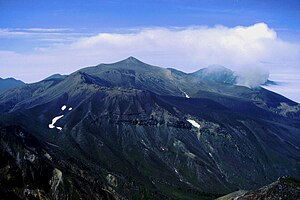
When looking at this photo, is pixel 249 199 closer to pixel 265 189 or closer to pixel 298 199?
pixel 265 189

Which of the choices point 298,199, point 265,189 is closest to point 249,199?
point 265,189

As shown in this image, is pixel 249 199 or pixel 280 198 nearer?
pixel 280 198

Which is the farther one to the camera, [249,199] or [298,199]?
[249,199]

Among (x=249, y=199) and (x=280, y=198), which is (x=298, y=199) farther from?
(x=249, y=199)

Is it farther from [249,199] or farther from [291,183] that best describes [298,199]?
[249,199]
